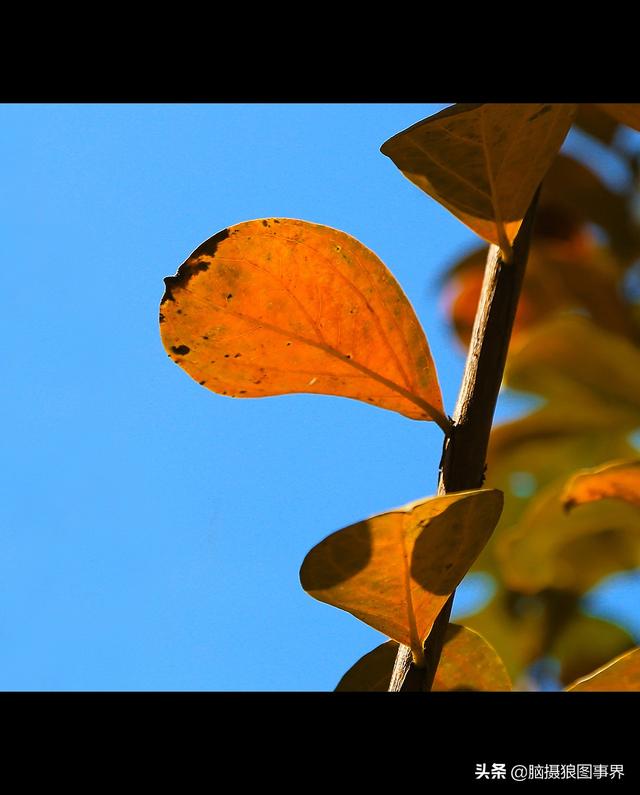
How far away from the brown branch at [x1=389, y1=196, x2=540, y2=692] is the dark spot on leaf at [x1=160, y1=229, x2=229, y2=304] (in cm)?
19

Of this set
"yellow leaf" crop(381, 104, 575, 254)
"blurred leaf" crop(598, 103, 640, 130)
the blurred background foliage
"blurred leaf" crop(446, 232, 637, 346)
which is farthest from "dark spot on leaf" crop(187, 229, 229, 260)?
"blurred leaf" crop(446, 232, 637, 346)

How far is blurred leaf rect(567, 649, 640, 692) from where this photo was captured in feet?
2.09

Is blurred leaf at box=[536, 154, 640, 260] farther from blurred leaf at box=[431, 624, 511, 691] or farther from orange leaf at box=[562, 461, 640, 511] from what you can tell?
blurred leaf at box=[431, 624, 511, 691]

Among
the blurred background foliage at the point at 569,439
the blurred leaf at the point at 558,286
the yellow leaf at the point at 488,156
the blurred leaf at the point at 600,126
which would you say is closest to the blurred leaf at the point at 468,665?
the yellow leaf at the point at 488,156

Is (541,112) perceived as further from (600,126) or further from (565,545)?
(600,126)

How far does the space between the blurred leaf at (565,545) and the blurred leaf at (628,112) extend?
582 millimetres

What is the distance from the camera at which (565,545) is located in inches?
65.4

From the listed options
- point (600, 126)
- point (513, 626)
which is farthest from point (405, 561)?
point (600, 126)

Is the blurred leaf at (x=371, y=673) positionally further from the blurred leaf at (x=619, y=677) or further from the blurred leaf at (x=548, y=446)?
the blurred leaf at (x=548, y=446)
